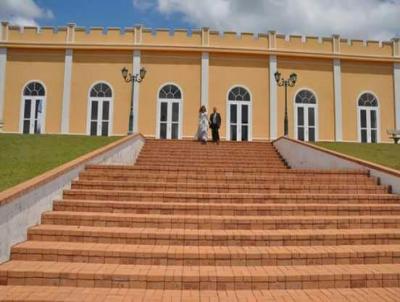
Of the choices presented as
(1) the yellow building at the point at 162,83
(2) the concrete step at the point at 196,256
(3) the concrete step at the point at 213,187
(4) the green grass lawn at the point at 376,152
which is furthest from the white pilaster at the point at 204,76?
(2) the concrete step at the point at 196,256

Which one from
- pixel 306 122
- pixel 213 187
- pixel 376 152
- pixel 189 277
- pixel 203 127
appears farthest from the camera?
pixel 306 122

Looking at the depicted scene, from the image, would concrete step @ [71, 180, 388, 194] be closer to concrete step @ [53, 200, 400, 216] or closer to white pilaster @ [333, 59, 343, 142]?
concrete step @ [53, 200, 400, 216]

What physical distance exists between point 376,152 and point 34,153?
470 inches

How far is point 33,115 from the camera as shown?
21984mm

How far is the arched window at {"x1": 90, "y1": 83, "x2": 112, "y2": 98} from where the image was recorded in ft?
72.8

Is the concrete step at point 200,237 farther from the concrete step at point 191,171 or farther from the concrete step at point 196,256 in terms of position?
the concrete step at point 191,171

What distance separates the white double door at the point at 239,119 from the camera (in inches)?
884

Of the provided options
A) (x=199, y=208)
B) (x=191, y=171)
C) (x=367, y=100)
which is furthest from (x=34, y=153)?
(x=367, y=100)

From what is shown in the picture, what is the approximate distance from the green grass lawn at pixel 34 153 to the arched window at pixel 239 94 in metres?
9.49

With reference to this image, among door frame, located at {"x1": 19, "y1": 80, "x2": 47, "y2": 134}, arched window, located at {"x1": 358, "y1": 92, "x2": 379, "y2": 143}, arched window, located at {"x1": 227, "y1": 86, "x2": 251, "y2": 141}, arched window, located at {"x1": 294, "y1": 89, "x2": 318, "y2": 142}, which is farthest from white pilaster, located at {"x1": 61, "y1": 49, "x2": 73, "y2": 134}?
arched window, located at {"x1": 358, "y1": 92, "x2": 379, "y2": 143}

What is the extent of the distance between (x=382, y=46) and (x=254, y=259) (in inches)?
899

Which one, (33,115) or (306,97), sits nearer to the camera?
(33,115)

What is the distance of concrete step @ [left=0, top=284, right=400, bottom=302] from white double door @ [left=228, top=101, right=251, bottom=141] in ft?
59.2

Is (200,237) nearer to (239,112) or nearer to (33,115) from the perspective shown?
(239,112)
